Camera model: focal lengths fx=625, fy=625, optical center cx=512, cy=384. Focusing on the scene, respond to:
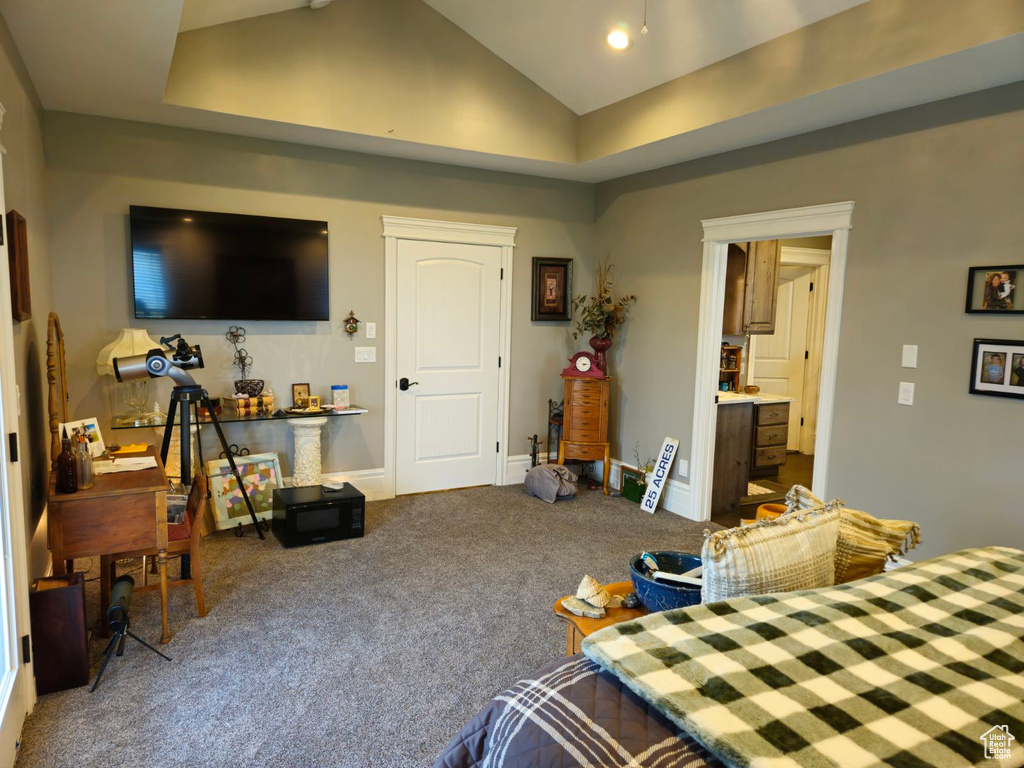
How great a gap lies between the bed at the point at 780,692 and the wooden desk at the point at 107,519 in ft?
6.37

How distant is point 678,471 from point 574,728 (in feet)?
13.0

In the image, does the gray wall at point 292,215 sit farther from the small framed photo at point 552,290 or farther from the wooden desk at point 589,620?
the wooden desk at point 589,620

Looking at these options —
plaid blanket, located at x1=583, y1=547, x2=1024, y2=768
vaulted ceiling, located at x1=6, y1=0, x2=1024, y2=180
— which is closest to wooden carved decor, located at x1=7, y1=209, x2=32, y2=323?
vaulted ceiling, located at x1=6, y1=0, x2=1024, y2=180

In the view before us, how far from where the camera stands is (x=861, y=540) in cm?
195

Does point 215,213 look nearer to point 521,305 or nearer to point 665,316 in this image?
point 521,305

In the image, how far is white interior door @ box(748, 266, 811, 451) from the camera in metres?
6.77

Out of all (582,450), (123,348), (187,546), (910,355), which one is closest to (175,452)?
(123,348)

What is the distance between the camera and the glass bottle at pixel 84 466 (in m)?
2.58

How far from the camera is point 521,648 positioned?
286cm

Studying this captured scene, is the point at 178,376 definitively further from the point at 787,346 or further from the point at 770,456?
the point at 787,346

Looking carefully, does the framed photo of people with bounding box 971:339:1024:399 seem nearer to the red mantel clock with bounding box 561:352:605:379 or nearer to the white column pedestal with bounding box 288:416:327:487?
the red mantel clock with bounding box 561:352:605:379

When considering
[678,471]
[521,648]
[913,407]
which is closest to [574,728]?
[521,648]

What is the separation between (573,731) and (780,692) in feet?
1.26

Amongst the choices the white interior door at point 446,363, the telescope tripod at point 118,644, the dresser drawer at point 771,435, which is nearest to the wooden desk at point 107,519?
the telescope tripod at point 118,644
